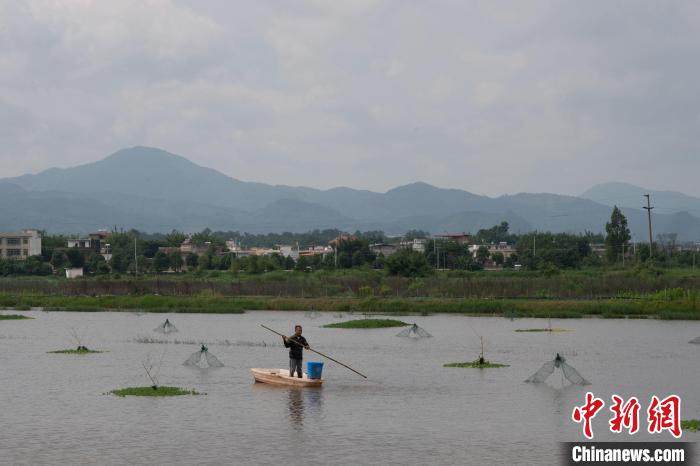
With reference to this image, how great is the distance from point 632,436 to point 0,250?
386ft

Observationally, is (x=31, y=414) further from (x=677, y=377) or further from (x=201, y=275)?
(x=201, y=275)

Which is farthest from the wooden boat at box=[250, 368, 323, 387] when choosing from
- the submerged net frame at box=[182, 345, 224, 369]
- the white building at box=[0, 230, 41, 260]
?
the white building at box=[0, 230, 41, 260]

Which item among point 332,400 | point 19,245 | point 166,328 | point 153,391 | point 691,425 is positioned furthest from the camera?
point 19,245

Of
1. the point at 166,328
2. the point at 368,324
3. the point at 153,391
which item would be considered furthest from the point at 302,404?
the point at 368,324

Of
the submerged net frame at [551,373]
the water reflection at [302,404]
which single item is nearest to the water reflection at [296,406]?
the water reflection at [302,404]

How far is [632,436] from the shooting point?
66.6ft

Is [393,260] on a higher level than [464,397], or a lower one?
higher

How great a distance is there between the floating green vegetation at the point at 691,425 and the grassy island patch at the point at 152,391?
11185 millimetres

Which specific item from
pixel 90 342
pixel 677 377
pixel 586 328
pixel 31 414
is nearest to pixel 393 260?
pixel 586 328

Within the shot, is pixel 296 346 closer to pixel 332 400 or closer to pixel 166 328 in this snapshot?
pixel 332 400

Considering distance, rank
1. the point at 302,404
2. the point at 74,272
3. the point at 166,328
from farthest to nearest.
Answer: the point at 74,272
the point at 166,328
the point at 302,404

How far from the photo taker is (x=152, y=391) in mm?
25594

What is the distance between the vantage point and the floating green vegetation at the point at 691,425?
20.8m

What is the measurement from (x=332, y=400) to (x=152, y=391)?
4.28 m
